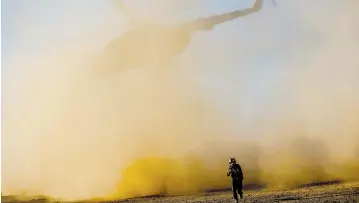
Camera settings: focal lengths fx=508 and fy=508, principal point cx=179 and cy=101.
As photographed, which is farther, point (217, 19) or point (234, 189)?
point (217, 19)

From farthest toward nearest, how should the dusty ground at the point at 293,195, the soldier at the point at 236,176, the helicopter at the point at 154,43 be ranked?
the helicopter at the point at 154,43
the soldier at the point at 236,176
the dusty ground at the point at 293,195

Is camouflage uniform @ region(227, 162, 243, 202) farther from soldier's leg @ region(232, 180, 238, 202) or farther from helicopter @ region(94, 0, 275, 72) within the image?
helicopter @ region(94, 0, 275, 72)

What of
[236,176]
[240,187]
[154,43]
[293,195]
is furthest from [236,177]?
[154,43]

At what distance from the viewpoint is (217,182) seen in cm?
714

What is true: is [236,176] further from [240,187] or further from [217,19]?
[217,19]

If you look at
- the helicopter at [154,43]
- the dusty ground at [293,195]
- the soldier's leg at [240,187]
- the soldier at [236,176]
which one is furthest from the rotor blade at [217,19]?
the dusty ground at [293,195]

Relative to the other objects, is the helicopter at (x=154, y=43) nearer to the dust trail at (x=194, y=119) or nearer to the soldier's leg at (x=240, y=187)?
the dust trail at (x=194, y=119)

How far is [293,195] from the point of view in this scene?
6.96m

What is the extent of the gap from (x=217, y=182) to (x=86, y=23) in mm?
3167

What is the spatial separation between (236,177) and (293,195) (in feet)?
2.66

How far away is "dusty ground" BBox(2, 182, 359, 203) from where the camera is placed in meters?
6.82

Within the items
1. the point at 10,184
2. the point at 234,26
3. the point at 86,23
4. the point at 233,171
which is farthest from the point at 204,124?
the point at 10,184

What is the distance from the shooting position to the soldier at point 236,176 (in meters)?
7.05

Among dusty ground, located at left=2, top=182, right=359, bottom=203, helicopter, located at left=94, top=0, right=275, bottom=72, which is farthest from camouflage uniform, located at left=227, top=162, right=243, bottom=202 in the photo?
Result: helicopter, located at left=94, top=0, right=275, bottom=72
